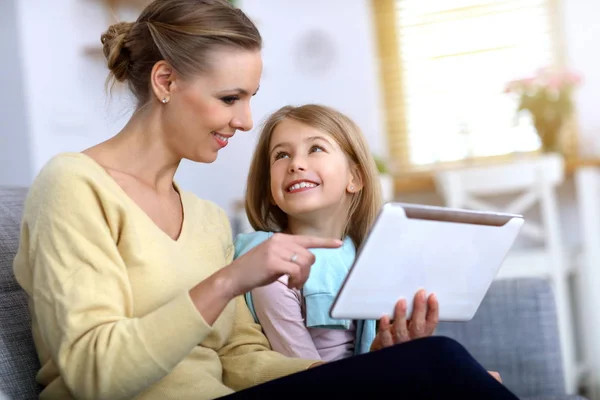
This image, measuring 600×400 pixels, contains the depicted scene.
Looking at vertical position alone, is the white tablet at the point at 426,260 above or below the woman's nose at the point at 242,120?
below

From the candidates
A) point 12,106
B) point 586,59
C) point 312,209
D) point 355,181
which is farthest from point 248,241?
point 586,59

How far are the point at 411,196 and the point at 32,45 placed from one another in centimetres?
195

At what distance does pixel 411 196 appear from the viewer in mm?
3969

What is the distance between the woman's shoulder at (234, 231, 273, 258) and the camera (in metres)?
1.35

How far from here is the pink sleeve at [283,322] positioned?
1296 millimetres

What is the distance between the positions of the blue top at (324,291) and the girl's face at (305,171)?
77mm

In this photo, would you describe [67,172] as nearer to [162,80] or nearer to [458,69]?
[162,80]

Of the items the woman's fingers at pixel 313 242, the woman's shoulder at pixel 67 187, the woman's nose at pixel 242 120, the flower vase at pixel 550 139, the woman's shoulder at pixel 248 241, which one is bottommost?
the flower vase at pixel 550 139

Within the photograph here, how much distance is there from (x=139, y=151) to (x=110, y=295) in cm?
26

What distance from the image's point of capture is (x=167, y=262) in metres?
1.09

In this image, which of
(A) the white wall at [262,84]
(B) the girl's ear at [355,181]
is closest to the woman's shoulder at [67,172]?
(B) the girl's ear at [355,181]

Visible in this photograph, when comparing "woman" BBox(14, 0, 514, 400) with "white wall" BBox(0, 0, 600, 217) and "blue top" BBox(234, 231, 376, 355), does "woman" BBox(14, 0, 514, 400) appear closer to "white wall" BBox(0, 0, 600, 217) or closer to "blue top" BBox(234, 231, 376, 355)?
"blue top" BBox(234, 231, 376, 355)

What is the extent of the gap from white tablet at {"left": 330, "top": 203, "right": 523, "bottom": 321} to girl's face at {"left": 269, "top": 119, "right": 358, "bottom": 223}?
1.10ft

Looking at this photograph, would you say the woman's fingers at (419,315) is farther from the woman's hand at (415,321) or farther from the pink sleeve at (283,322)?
the pink sleeve at (283,322)
